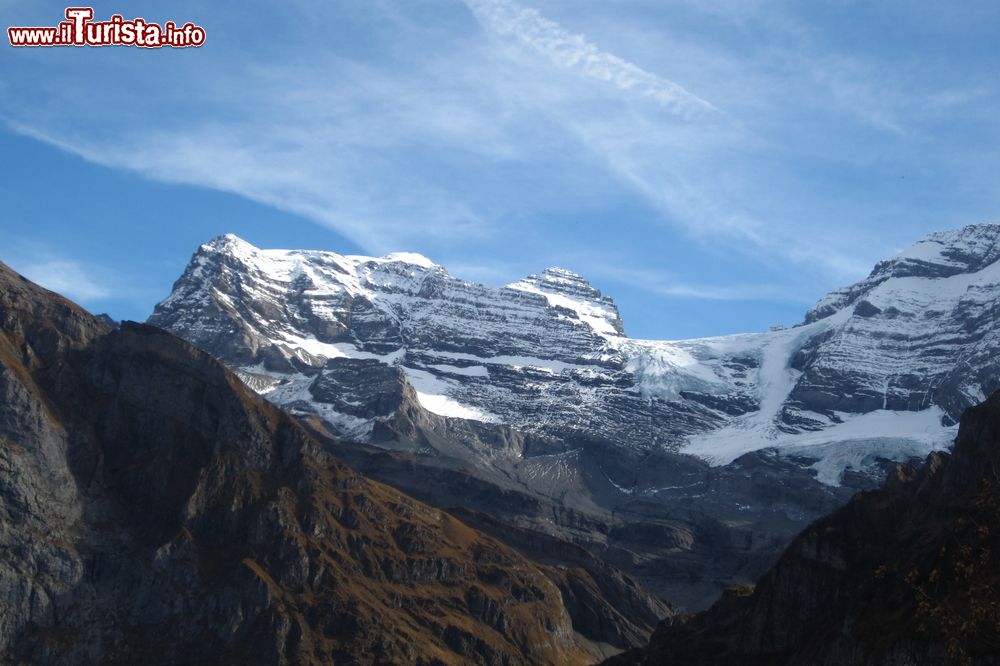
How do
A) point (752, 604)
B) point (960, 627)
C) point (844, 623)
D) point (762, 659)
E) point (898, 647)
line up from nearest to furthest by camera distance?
point (960, 627) < point (898, 647) < point (844, 623) < point (762, 659) < point (752, 604)

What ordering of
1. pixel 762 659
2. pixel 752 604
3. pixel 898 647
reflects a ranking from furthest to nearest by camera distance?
pixel 752 604
pixel 762 659
pixel 898 647

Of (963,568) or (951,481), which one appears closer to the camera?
(963,568)

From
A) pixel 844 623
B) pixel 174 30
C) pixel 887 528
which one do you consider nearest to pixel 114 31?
pixel 174 30

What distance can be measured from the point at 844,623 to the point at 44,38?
114 metres

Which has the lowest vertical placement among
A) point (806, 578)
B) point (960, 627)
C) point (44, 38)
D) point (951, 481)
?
point (960, 627)

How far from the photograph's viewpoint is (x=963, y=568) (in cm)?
5950

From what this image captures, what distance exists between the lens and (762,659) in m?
183

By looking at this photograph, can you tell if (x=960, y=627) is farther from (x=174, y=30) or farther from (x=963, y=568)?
(x=174, y=30)

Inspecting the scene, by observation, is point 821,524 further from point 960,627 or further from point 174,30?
point 960,627

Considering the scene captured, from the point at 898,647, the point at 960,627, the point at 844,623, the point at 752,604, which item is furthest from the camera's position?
the point at 752,604

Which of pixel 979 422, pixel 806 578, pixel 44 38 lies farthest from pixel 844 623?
pixel 44 38

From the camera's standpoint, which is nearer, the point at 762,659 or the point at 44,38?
the point at 44,38

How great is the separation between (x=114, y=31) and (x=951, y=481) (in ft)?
404

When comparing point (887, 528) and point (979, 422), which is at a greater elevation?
point (979, 422)
